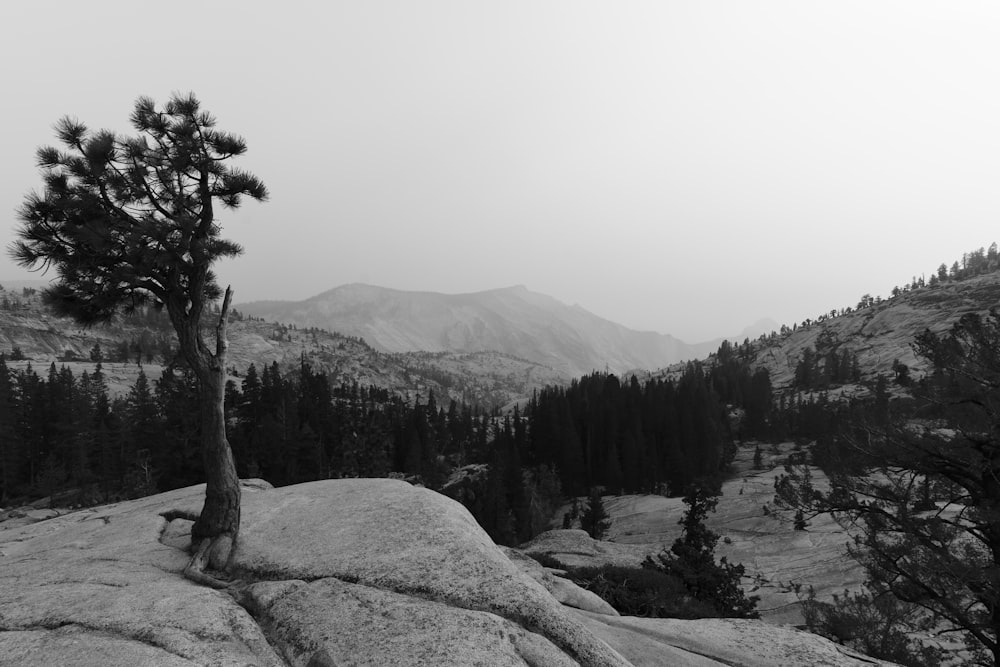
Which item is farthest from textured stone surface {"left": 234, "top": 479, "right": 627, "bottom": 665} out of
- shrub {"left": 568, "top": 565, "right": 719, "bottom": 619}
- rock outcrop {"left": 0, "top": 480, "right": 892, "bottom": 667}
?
shrub {"left": 568, "top": 565, "right": 719, "bottom": 619}

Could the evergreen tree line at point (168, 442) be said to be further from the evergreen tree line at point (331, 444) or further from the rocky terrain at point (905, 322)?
the rocky terrain at point (905, 322)

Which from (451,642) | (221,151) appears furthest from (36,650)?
(221,151)

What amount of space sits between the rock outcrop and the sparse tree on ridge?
5.26ft

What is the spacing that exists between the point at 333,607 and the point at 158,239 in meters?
8.83

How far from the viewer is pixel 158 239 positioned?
1097cm

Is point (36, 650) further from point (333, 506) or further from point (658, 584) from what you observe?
point (658, 584)

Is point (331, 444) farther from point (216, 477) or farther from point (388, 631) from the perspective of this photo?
point (388, 631)

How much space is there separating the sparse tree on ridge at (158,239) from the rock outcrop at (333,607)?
5.26 feet

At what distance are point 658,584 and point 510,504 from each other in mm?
45943

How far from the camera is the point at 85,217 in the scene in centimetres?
1112

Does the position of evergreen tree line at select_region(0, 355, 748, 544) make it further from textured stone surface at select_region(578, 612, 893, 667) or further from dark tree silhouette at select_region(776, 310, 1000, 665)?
textured stone surface at select_region(578, 612, 893, 667)

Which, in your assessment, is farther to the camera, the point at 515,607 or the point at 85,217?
the point at 85,217

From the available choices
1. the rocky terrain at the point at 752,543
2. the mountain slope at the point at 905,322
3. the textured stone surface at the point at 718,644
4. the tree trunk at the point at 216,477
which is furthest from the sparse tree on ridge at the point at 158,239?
the mountain slope at the point at 905,322

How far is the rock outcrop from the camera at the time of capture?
22.8 ft
